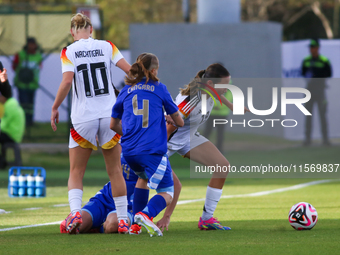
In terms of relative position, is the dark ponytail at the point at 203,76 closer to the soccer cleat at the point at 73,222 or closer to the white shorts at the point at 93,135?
the white shorts at the point at 93,135

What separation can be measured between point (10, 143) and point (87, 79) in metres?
8.02

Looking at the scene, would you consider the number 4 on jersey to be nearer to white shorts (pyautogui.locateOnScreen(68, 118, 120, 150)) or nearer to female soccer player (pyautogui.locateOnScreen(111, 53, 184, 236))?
female soccer player (pyautogui.locateOnScreen(111, 53, 184, 236))

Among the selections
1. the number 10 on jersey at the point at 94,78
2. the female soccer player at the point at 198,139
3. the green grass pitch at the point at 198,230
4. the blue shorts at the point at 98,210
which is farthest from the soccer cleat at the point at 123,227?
the number 10 on jersey at the point at 94,78

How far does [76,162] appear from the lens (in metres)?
6.20

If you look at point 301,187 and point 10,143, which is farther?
point 10,143

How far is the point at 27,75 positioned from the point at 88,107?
11236 mm

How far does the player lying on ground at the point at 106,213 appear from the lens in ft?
20.7

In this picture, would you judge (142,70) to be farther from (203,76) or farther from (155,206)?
(155,206)

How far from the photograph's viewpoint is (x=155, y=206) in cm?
578

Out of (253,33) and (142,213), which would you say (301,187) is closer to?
(142,213)

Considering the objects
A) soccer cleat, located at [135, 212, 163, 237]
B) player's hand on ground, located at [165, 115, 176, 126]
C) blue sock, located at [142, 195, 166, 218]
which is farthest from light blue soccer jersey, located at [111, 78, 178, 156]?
soccer cleat, located at [135, 212, 163, 237]

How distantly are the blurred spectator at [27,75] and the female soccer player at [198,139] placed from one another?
10.8 meters

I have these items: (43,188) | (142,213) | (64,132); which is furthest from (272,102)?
(142,213)

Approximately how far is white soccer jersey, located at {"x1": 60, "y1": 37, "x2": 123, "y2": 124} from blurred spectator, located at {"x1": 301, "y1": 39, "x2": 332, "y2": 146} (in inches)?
448
